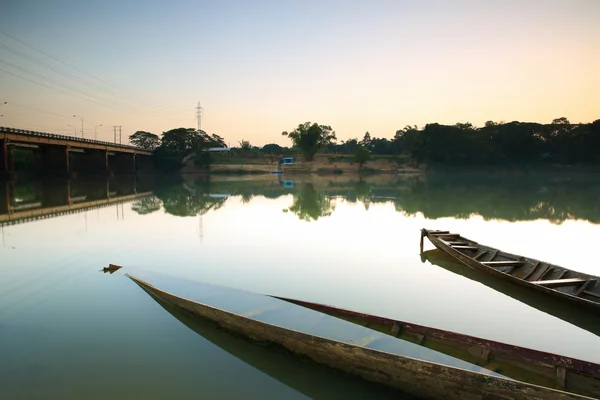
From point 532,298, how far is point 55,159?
66877mm

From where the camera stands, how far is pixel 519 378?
5473 millimetres

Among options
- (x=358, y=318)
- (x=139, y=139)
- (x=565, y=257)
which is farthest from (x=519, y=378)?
(x=139, y=139)

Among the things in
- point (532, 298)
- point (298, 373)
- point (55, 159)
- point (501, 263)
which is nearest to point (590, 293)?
point (532, 298)

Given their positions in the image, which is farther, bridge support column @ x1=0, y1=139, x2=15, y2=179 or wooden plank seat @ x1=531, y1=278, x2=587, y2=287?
bridge support column @ x1=0, y1=139, x2=15, y2=179

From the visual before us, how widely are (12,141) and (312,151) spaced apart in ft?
217

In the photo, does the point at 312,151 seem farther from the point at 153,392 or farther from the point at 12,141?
the point at 153,392

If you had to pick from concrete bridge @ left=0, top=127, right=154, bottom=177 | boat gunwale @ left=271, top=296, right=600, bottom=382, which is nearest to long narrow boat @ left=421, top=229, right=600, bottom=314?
boat gunwale @ left=271, top=296, right=600, bottom=382

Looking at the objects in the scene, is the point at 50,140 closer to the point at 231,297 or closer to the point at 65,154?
the point at 65,154

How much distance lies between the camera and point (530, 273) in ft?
33.8

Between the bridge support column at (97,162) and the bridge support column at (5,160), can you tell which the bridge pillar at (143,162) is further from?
the bridge support column at (5,160)

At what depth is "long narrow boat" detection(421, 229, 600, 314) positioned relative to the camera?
344 inches

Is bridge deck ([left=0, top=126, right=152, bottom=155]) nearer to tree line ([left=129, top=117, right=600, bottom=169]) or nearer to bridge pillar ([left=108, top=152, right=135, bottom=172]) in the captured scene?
bridge pillar ([left=108, top=152, right=135, bottom=172])

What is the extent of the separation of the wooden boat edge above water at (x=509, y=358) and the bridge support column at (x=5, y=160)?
5436cm

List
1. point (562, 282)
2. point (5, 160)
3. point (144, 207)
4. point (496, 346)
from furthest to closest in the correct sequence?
point (5, 160) → point (144, 207) → point (562, 282) → point (496, 346)
